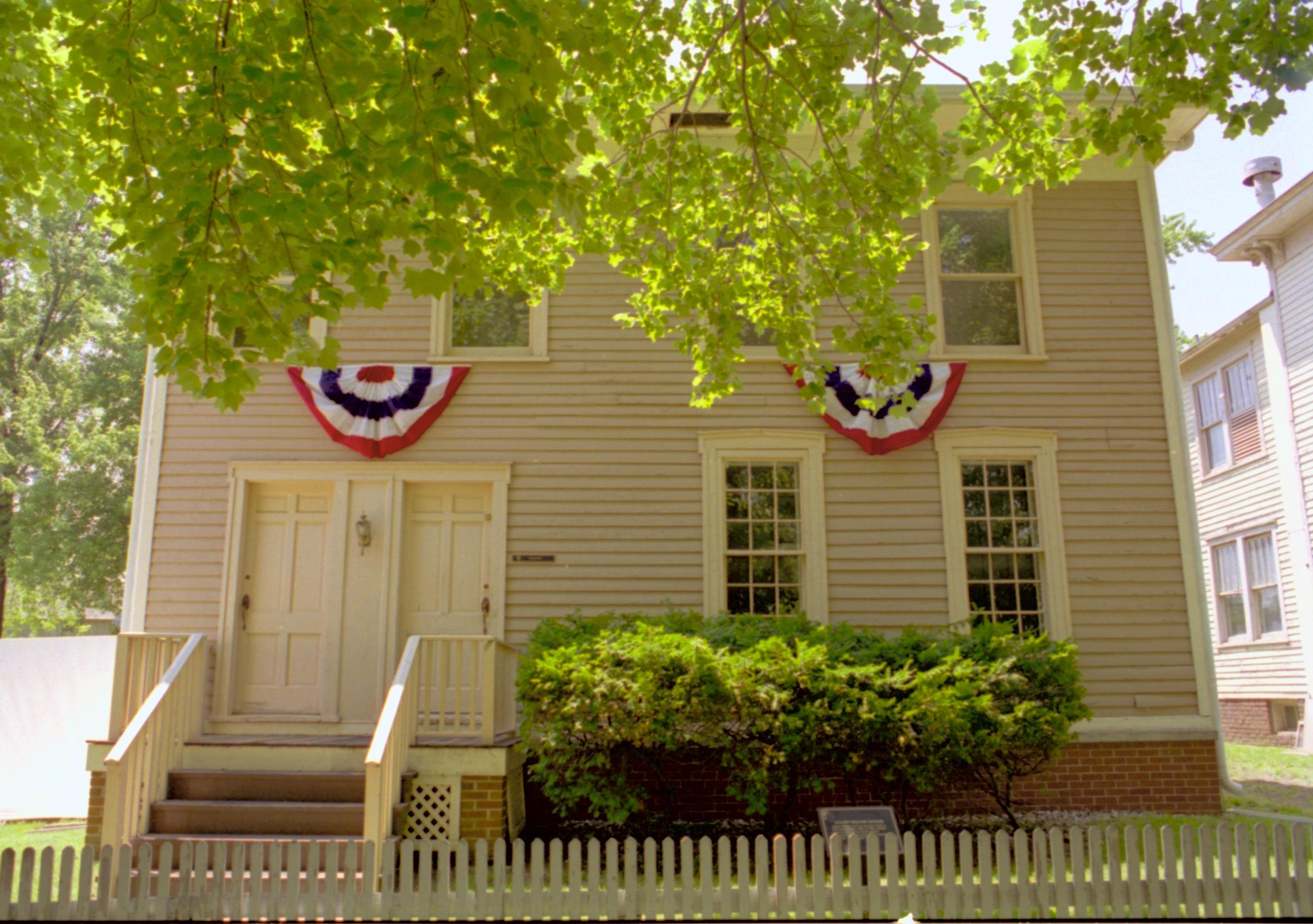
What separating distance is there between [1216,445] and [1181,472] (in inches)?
365

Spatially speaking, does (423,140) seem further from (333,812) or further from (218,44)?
(333,812)

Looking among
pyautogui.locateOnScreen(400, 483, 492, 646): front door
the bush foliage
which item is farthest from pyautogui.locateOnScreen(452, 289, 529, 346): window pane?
the bush foliage

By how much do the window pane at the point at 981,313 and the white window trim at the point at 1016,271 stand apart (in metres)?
0.07

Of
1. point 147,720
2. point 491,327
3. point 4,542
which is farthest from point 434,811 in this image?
point 4,542

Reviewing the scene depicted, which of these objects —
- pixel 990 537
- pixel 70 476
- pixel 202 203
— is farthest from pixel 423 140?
pixel 70 476

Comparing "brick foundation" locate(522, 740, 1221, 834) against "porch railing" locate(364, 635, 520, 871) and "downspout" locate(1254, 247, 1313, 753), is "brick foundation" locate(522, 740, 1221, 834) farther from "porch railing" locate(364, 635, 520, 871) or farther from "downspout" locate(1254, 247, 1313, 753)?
"downspout" locate(1254, 247, 1313, 753)

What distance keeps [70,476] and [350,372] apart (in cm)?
1707

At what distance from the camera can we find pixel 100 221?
7160 mm

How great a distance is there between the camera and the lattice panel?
7.76 meters

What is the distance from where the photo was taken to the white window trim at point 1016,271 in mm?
10211

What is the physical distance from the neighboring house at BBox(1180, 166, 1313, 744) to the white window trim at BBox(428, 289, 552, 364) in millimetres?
10593

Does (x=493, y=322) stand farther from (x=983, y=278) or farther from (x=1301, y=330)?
(x=1301, y=330)

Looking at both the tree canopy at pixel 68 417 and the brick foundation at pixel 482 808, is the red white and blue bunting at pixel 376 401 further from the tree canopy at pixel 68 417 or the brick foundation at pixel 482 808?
the tree canopy at pixel 68 417

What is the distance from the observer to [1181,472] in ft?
32.6
